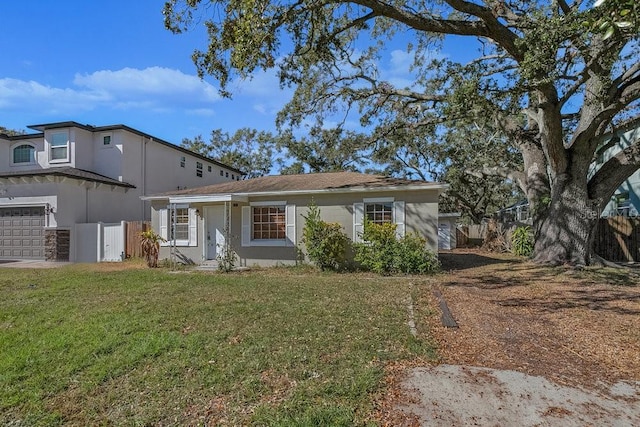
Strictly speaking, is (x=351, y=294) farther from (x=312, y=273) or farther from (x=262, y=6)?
(x=262, y=6)

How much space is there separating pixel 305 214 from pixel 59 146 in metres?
12.9

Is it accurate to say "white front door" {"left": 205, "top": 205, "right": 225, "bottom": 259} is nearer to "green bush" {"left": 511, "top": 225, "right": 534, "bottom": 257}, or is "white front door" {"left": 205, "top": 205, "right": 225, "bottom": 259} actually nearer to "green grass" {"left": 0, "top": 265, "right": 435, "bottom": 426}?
"green grass" {"left": 0, "top": 265, "right": 435, "bottom": 426}

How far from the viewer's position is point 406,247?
11195 millimetres

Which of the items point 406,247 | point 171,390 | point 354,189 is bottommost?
point 171,390

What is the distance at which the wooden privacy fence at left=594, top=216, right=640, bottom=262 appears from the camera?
568 inches

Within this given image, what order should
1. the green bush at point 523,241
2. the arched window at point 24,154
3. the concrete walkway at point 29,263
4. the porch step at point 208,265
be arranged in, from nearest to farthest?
the porch step at point 208,265
the concrete walkway at point 29,263
the green bush at point 523,241
the arched window at point 24,154

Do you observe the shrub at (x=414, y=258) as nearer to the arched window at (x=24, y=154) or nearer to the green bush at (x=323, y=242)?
the green bush at (x=323, y=242)

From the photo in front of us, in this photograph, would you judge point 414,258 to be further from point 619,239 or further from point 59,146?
point 59,146

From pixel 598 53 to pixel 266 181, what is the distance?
10778mm

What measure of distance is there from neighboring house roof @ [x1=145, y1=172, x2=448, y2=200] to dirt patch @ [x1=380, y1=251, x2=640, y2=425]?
385cm

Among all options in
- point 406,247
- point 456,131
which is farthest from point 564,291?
point 456,131

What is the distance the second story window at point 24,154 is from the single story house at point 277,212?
350 inches

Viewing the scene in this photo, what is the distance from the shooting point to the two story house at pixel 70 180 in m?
15.3

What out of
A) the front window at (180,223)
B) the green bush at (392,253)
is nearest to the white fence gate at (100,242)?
the front window at (180,223)
